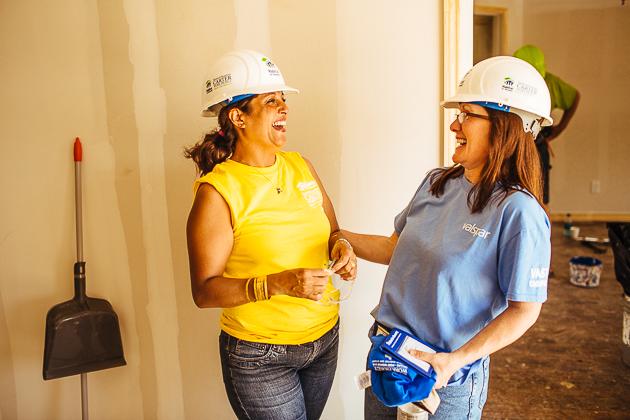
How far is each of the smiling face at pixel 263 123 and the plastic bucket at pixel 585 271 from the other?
370cm

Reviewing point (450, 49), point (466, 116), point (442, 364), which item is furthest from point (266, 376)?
point (450, 49)

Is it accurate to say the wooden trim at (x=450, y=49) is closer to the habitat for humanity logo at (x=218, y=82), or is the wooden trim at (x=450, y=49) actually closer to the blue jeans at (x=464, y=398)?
the habitat for humanity logo at (x=218, y=82)

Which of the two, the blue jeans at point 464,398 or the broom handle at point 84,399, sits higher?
the blue jeans at point 464,398

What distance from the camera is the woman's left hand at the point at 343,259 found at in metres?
1.57

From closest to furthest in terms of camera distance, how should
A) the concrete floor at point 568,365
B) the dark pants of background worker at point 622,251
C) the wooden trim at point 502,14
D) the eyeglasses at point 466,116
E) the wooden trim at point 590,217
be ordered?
the eyeglasses at point 466,116 < the concrete floor at point 568,365 < the dark pants of background worker at point 622,251 < the wooden trim at point 502,14 < the wooden trim at point 590,217

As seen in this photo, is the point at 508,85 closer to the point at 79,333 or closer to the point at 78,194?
the point at 78,194

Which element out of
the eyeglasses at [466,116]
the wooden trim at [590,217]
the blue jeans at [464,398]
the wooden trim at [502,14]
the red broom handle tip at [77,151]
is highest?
the wooden trim at [502,14]

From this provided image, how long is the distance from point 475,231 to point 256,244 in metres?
0.60

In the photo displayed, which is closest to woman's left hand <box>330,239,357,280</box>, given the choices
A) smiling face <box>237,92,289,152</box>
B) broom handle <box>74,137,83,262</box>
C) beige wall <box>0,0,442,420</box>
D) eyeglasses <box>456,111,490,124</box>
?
smiling face <box>237,92,289,152</box>

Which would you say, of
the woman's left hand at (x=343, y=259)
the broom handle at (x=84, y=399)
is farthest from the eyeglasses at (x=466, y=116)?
the broom handle at (x=84, y=399)

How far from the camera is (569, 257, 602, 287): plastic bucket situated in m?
4.39

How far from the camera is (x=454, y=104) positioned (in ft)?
4.95

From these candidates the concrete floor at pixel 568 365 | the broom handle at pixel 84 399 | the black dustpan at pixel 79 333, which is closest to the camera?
the black dustpan at pixel 79 333

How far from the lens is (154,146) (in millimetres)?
2047
